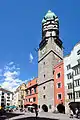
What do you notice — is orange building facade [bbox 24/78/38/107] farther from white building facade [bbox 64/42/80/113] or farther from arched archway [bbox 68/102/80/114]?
arched archway [bbox 68/102/80/114]

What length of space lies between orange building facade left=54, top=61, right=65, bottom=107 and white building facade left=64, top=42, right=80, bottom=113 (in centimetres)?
226

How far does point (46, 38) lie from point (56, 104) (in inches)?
982

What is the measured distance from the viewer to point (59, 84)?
76.7 metres

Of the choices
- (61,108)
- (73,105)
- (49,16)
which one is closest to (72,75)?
(73,105)

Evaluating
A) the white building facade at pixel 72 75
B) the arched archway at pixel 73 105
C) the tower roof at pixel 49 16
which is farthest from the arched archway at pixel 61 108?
the tower roof at pixel 49 16

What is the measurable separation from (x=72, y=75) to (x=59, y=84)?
951cm

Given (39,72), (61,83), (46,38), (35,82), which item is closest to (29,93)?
(35,82)

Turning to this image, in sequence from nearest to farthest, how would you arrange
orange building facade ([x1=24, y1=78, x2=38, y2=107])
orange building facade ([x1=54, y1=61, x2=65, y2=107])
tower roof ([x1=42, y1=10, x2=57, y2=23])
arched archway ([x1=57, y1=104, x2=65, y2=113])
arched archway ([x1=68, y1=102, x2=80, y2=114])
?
arched archway ([x1=68, y1=102, x2=80, y2=114]) < arched archway ([x1=57, y1=104, x2=65, y2=113]) < orange building facade ([x1=54, y1=61, x2=65, y2=107]) < tower roof ([x1=42, y1=10, x2=57, y2=23]) < orange building facade ([x1=24, y1=78, x2=38, y2=107])

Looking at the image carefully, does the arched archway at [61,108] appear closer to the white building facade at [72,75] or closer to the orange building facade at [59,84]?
the orange building facade at [59,84]

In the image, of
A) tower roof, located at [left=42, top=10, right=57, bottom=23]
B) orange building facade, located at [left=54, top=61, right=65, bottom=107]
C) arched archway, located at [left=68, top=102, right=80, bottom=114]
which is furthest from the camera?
tower roof, located at [left=42, top=10, right=57, bottom=23]

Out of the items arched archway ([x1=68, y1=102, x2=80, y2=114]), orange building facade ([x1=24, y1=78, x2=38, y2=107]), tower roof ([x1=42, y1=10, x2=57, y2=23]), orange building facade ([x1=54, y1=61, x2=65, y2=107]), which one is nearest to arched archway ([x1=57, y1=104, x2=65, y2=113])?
orange building facade ([x1=54, y1=61, x2=65, y2=107])

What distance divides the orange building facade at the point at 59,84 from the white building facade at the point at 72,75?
88.8 inches

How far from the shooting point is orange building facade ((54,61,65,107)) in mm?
74456

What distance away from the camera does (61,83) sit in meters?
75.1
